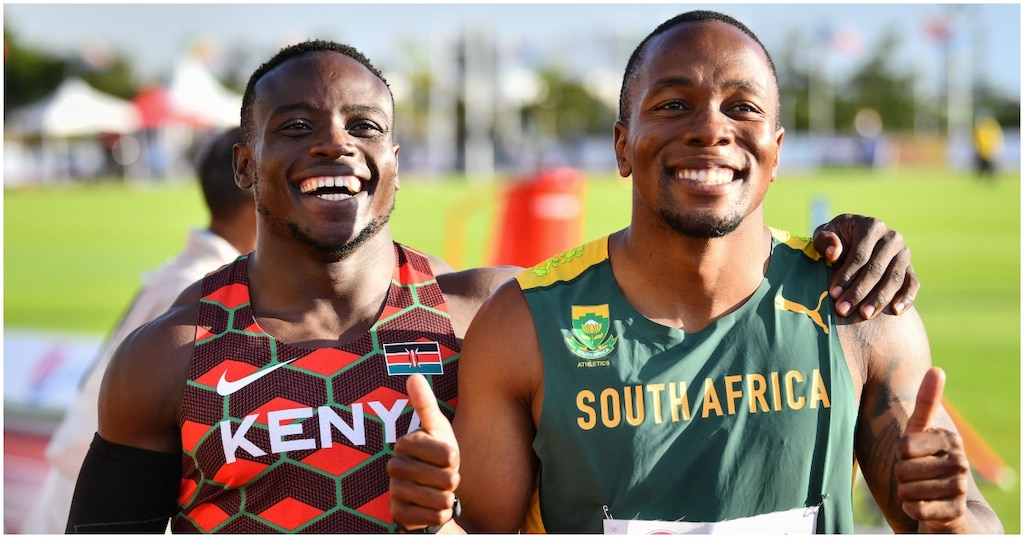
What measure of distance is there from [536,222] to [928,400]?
593 centimetres

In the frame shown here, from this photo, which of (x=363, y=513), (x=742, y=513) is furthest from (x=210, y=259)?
(x=742, y=513)

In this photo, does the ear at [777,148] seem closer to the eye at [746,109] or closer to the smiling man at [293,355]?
the eye at [746,109]

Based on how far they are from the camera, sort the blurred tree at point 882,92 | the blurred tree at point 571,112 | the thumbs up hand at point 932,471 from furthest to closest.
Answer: the blurred tree at point 571,112, the blurred tree at point 882,92, the thumbs up hand at point 932,471

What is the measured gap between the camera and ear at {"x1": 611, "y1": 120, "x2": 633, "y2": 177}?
251 cm

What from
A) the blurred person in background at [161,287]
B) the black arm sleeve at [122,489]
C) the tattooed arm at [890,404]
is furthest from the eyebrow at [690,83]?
the blurred person in background at [161,287]

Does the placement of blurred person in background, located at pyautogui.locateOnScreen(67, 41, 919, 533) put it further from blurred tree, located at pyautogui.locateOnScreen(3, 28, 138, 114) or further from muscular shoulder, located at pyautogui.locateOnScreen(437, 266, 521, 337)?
blurred tree, located at pyautogui.locateOnScreen(3, 28, 138, 114)

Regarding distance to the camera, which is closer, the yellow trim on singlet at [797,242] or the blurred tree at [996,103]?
the yellow trim on singlet at [797,242]

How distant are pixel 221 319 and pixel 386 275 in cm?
42

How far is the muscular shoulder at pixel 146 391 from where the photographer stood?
257cm

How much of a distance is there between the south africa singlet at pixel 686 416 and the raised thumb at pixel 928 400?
258mm

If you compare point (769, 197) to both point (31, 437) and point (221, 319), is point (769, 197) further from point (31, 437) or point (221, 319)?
point (221, 319)

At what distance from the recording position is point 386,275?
2854mm

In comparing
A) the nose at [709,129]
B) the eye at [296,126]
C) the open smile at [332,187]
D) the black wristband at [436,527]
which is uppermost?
the eye at [296,126]

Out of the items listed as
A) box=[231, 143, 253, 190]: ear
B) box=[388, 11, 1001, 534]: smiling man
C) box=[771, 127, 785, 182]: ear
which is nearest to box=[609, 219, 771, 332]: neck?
box=[388, 11, 1001, 534]: smiling man
